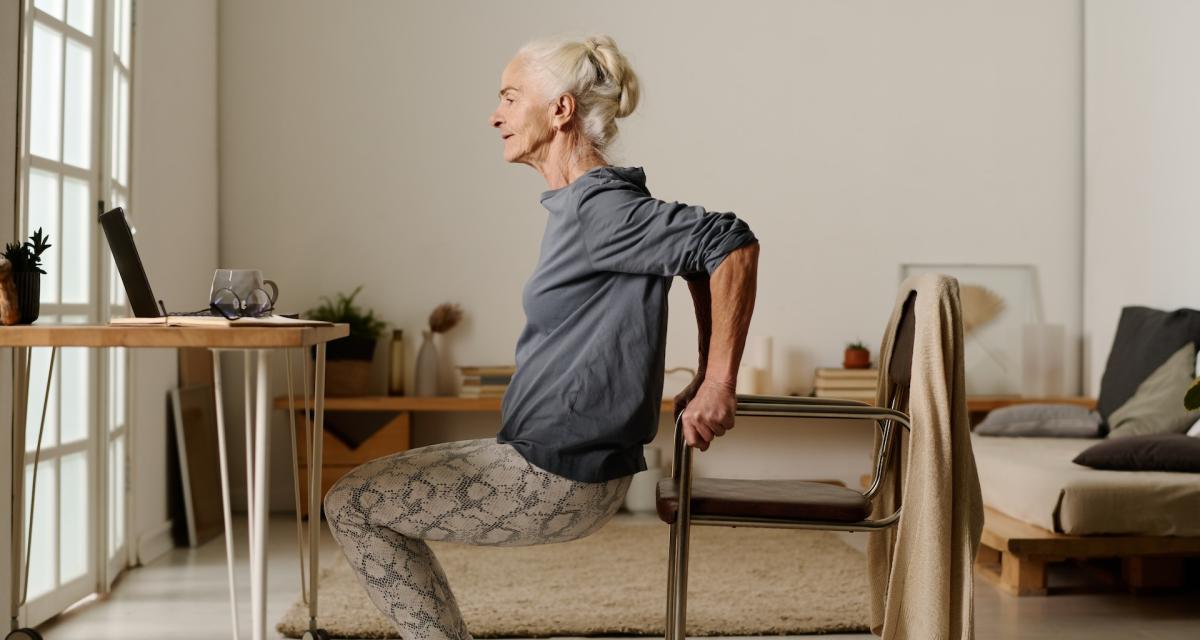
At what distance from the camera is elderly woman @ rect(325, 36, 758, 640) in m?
1.79

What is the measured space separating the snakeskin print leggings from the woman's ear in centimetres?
57

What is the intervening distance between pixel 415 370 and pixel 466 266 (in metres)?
0.53

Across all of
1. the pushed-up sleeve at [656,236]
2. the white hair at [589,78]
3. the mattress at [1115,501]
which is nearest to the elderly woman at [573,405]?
the pushed-up sleeve at [656,236]

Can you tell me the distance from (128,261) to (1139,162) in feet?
13.7

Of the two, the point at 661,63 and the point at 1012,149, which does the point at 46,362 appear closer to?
the point at 661,63

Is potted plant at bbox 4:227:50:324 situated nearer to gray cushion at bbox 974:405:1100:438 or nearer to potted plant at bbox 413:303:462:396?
potted plant at bbox 413:303:462:396

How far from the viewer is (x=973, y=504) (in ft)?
7.07

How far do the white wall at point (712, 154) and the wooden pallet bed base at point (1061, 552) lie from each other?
1.73m

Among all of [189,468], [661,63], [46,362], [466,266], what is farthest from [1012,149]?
[46,362]

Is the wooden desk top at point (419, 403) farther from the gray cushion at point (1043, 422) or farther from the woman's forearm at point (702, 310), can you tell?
Result: the woman's forearm at point (702, 310)

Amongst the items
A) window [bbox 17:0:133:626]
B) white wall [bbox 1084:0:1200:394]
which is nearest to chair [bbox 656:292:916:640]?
window [bbox 17:0:133:626]

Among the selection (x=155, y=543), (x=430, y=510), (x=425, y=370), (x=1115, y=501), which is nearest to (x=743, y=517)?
(x=430, y=510)

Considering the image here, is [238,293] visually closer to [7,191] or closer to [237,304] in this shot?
[237,304]

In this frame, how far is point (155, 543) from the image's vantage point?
13.1ft
